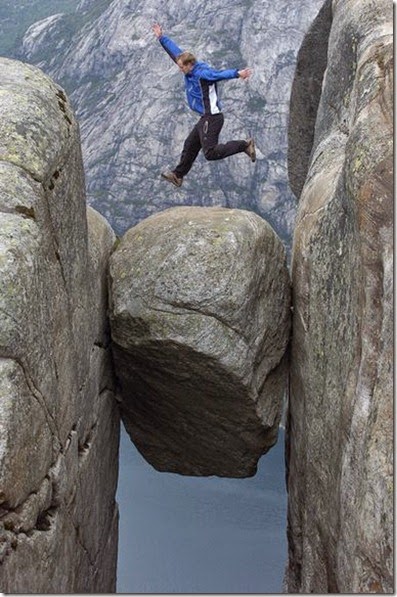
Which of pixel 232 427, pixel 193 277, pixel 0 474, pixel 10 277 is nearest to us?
pixel 0 474

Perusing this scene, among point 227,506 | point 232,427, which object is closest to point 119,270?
point 232,427

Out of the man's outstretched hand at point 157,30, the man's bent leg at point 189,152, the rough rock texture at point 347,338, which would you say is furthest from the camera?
the man's bent leg at point 189,152

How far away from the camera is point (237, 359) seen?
1623 cm

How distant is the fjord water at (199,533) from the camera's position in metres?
84.4

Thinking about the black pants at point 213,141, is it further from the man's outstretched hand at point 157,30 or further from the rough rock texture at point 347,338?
the man's outstretched hand at point 157,30

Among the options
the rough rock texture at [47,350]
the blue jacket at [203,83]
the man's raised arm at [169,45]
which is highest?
the man's raised arm at [169,45]

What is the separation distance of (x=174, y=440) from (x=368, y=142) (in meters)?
10.3

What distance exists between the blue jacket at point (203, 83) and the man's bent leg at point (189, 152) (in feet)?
2.85

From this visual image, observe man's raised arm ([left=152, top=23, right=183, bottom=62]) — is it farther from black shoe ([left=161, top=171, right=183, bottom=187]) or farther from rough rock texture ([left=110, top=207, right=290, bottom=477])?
rough rock texture ([left=110, top=207, right=290, bottom=477])

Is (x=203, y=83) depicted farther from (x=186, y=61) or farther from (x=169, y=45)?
(x=169, y=45)

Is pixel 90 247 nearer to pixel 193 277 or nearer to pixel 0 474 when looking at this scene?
pixel 193 277

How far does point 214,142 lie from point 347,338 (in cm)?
755

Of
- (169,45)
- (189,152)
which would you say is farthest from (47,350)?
(169,45)

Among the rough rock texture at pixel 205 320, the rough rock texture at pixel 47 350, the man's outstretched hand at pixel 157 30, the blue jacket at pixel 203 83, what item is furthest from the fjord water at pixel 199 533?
the man's outstretched hand at pixel 157 30
